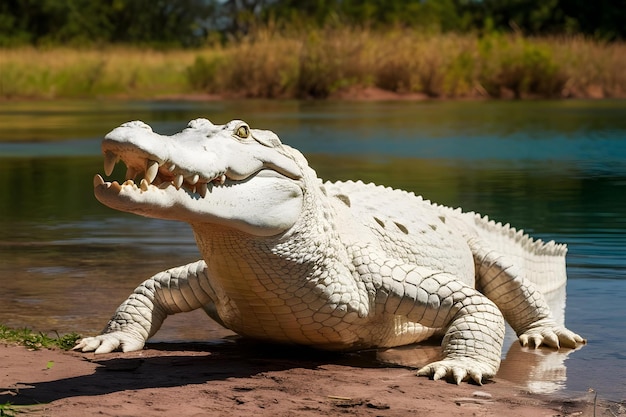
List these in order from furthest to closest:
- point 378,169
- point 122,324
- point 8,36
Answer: point 8,36, point 378,169, point 122,324

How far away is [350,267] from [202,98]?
95.9ft

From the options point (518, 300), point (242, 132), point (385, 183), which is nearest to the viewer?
point (242, 132)

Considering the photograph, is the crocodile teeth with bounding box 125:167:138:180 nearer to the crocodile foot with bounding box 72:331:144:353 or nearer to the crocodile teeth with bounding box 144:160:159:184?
→ the crocodile teeth with bounding box 144:160:159:184

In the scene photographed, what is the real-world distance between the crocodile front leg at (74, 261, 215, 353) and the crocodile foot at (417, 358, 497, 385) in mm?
1195

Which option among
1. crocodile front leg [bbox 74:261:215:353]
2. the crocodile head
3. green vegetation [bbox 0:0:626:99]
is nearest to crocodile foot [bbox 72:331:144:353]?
crocodile front leg [bbox 74:261:215:353]

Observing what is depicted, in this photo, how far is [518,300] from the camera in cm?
604

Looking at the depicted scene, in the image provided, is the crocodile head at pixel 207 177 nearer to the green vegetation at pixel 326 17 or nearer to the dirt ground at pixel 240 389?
the dirt ground at pixel 240 389

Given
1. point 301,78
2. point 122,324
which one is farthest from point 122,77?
point 122,324

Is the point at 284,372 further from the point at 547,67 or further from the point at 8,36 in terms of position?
the point at 8,36

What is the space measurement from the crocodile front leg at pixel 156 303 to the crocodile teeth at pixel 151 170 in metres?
1.49

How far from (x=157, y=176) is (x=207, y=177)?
0.66ft

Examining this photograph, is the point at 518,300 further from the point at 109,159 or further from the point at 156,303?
the point at 109,159

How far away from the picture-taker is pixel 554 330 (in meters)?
5.70

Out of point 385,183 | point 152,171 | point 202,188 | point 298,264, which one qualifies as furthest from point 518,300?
point 385,183
